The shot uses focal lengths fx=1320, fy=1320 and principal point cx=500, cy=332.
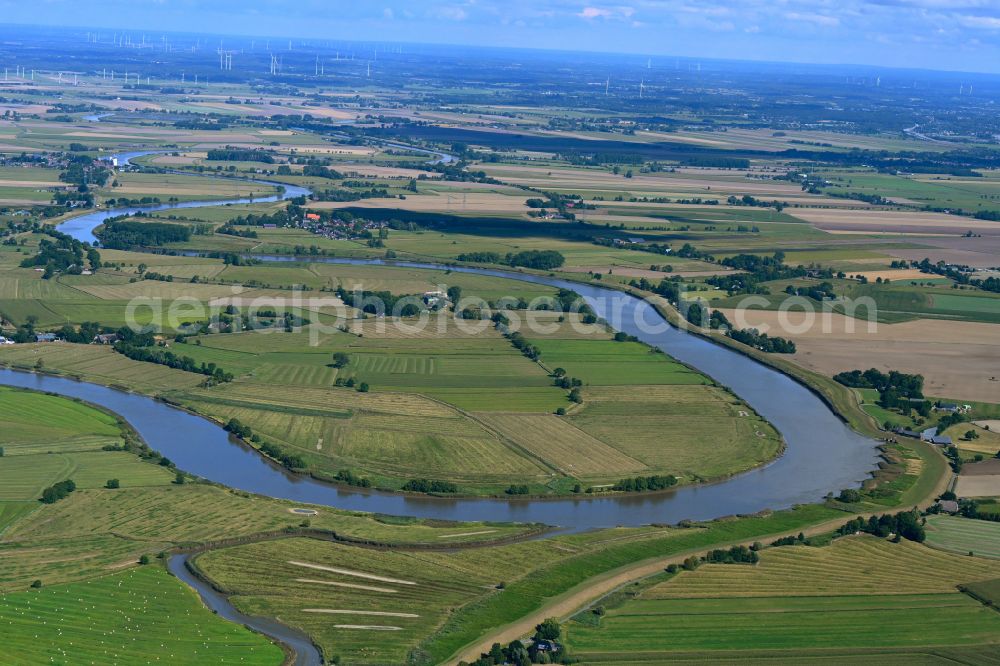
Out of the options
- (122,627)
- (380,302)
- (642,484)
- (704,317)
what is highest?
(704,317)

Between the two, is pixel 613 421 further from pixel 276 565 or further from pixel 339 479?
pixel 276 565

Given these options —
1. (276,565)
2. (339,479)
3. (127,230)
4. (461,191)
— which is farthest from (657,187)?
(276,565)

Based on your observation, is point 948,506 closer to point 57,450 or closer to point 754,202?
point 57,450

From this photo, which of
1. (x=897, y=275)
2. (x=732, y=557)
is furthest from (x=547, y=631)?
(x=897, y=275)

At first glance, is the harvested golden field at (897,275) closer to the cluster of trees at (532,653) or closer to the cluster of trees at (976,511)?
the cluster of trees at (976,511)

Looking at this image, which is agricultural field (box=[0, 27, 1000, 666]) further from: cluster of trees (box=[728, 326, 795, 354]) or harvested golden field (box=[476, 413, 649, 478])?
cluster of trees (box=[728, 326, 795, 354])

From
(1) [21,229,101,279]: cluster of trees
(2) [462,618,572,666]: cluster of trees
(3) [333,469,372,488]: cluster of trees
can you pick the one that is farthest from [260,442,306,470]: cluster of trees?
(1) [21,229,101,279]: cluster of trees

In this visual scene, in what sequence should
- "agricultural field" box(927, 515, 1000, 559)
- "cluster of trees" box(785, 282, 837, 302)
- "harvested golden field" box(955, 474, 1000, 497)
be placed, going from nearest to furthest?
1. "agricultural field" box(927, 515, 1000, 559)
2. "harvested golden field" box(955, 474, 1000, 497)
3. "cluster of trees" box(785, 282, 837, 302)
